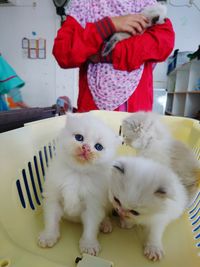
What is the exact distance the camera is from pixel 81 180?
564mm

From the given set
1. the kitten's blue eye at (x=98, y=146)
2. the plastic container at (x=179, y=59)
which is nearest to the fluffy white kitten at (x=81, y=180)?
the kitten's blue eye at (x=98, y=146)

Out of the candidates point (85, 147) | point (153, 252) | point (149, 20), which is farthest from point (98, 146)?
point (149, 20)

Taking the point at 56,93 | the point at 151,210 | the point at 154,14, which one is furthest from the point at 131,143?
the point at 56,93

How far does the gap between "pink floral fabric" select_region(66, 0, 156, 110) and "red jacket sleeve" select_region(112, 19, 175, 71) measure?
4 centimetres

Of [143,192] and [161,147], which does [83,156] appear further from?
[161,147]

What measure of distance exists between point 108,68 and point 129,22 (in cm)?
19

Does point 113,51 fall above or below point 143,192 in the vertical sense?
above

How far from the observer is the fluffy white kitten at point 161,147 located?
0.61 metres

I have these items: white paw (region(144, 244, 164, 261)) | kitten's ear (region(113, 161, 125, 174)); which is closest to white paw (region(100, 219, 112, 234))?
white paw (region(144, 244, 164, 261))

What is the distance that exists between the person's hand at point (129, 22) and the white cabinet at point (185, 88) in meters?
1.90

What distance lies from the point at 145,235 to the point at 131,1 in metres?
0.93

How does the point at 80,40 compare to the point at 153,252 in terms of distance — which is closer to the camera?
the point at 153,252

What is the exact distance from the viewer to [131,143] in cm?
75

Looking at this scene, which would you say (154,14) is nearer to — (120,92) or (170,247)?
(120,92)
